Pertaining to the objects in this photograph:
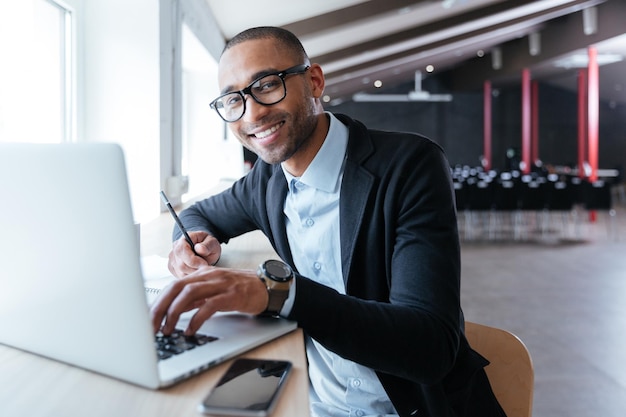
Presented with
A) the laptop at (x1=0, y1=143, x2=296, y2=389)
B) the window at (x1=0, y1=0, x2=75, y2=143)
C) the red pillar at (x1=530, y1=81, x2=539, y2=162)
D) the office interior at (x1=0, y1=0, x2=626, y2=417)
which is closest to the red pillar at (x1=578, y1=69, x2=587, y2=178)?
the office interior at (x1=0, y1=0, x2=626, y2=417)

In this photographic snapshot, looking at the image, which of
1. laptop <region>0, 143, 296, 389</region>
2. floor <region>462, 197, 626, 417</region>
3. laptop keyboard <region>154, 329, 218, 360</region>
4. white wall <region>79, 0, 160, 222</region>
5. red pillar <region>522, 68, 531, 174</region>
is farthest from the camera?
red pillar <region>522, 68, 531, 174</region>

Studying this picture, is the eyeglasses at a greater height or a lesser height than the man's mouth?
greater

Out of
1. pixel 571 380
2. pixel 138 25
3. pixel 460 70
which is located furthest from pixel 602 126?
pixel 138 25

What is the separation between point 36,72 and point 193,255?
1.41m

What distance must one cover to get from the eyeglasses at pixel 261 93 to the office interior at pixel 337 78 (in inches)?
25.4

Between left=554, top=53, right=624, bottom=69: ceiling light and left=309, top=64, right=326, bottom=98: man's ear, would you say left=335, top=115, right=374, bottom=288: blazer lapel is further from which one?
left=554, top=53, right=624, bottom=69: ceiling light

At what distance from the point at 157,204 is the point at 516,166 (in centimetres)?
1381

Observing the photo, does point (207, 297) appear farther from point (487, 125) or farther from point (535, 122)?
point (487, 125)

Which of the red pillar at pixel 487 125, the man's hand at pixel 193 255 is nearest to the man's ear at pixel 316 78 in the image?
the man's hand at pixel 193 255

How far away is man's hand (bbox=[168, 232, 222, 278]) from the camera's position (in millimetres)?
1190

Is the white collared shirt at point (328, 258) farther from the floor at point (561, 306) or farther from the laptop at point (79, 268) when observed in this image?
the floor at point (561, 306)

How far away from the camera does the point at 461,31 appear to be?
9305mm

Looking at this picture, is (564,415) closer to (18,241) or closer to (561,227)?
(18,241)

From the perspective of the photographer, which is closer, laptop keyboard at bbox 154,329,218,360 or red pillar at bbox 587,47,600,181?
laptop keyboard at bbox 154,329,218,360
